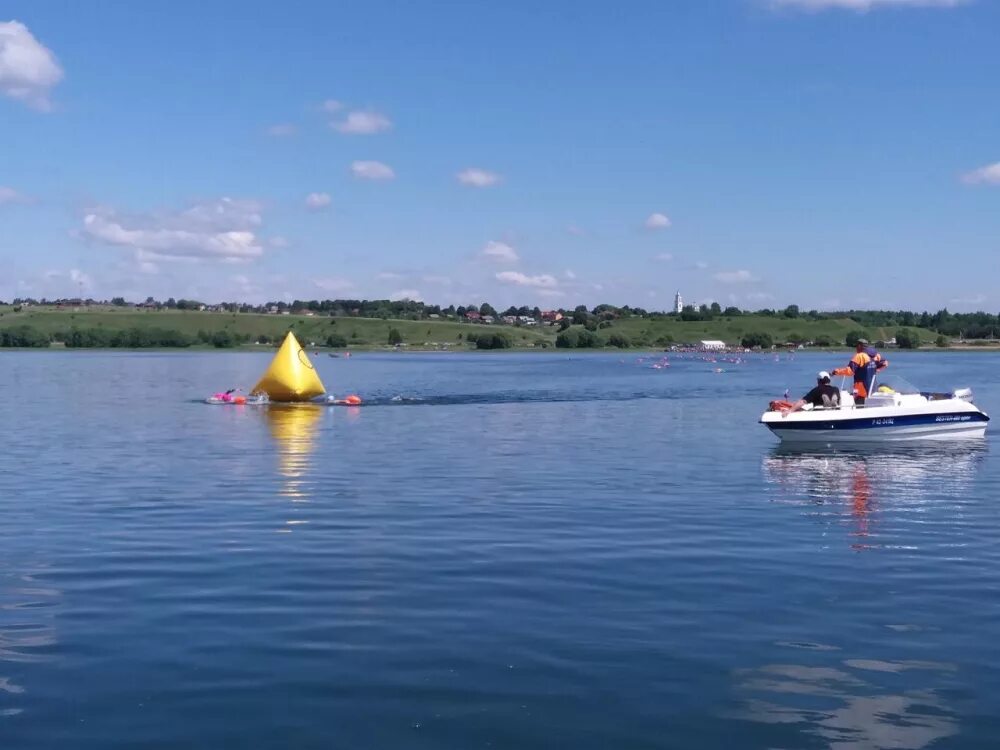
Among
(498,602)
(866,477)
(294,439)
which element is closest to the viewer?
(498,602)

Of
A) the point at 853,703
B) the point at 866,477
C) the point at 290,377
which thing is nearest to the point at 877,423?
the point at 866,477

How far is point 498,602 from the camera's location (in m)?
14.8

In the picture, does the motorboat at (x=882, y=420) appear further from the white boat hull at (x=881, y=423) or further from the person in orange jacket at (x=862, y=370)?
the person in orange jacket at (x=862, y=370)

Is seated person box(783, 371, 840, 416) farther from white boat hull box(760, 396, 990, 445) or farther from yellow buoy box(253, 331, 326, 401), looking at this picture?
yellow buoy box(253, 331, 326, 401)

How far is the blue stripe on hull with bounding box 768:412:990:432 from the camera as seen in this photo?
1394 inches

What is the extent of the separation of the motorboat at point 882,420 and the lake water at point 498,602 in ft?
10.2

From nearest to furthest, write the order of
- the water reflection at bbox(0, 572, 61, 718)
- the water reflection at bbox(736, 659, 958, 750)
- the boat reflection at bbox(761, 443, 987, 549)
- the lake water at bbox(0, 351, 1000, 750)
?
the water reflection at bbox(736, 659, 958, 750), the lake water at bbox(0, 351, 1000, 750), the water reflection at bbox(0, 572, 61, 718), the boat reflection at bbox(761, 443, 987, 549)

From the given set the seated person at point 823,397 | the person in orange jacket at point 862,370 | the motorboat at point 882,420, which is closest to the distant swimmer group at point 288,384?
the seated person at point 823,397

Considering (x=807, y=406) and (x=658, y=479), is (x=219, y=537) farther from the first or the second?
(x=807, y=406)

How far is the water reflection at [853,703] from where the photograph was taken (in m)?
10.1

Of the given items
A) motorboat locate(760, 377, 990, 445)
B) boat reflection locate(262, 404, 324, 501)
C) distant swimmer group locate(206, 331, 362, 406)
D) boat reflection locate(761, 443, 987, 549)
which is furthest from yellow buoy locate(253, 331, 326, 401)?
boat reflection locate(761, 443, 987, 549)

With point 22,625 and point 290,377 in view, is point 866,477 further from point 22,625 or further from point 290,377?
point 290,377

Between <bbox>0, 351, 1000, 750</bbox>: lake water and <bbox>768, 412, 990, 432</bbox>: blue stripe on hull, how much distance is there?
3.03 meters

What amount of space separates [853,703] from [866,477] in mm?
18986
